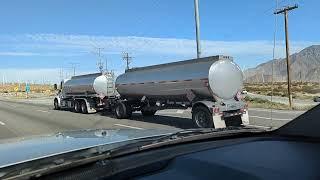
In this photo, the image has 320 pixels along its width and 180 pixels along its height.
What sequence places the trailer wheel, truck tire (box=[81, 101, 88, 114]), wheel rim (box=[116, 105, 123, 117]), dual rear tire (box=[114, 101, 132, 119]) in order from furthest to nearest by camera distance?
the trailer wheel → truck tire (box=[81, 101, 88, 114]) → wheel rim (box=[116, 105, 123, 117]) → dual rear tire (box=[114, 101, 132, 119])

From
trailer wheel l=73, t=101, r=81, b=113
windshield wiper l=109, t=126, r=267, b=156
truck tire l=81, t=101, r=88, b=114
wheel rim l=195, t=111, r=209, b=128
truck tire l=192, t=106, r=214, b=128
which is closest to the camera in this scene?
windshield wiper l=109, t=126, r=267, b=156

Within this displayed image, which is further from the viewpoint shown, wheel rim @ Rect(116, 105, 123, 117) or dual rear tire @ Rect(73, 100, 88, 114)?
dual rear tire @ Rect(73, 100, 88, 114)

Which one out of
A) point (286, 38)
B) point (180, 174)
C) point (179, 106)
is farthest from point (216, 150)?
point (286, 38)

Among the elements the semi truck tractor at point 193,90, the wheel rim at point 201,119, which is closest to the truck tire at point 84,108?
the semi truck tractor at point 193,90

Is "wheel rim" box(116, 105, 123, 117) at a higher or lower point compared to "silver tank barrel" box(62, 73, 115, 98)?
lower

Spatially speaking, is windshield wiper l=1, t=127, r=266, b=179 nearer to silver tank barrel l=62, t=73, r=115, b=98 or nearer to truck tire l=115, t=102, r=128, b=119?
truck tire l=115, t=102, r=128, b=119

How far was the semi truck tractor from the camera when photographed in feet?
65.4

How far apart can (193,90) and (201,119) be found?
4.05ft

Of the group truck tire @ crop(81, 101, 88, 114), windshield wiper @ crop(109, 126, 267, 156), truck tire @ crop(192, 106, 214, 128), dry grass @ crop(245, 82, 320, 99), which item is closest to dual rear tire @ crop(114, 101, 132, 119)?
truck tire @ crop(81, 101, 88, 114)

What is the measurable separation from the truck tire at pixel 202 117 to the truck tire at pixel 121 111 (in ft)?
26.3

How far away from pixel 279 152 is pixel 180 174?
79cm

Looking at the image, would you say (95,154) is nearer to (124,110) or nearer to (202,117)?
(202,117)

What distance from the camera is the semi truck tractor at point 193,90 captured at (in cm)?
1994

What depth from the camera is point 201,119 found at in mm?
20312
